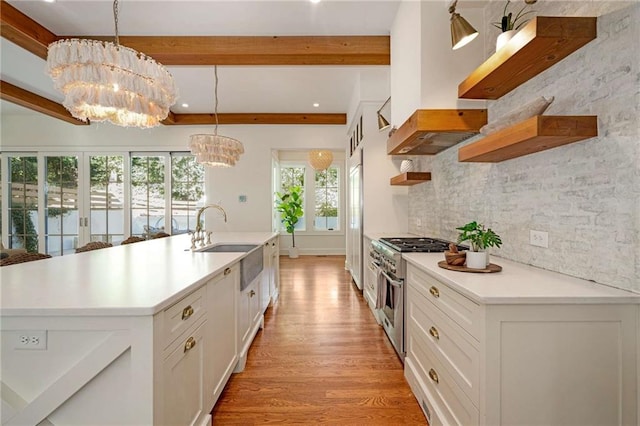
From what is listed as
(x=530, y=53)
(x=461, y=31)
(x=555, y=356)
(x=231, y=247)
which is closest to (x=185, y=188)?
(x=231, y=247)

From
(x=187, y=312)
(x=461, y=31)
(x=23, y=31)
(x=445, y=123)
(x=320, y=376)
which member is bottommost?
(x=320, y=376)

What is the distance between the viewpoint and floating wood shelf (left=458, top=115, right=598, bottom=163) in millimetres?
1311

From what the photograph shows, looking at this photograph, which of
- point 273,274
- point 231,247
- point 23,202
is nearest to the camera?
point 231,247

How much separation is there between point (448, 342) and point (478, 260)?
0.46 meters

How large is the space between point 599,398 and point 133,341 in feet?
5.95

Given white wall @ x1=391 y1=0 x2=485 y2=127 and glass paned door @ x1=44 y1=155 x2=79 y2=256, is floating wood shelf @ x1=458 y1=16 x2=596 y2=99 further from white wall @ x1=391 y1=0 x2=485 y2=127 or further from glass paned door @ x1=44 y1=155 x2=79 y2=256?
glass paned door @ x1=44 y1=155 x2=79 y2=256

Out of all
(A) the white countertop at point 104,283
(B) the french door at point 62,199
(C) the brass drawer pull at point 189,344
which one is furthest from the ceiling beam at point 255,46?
(B) the french door at point 62,199

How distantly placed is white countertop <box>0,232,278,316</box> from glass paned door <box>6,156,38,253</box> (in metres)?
5.76

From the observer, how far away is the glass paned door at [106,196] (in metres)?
6.13

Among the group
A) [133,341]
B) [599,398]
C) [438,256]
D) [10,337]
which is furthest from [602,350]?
[10,337]

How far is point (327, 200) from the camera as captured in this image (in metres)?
8.17

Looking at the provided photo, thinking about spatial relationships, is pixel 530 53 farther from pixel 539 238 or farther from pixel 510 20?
pixel 539 238

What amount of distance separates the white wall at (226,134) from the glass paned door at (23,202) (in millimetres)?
335

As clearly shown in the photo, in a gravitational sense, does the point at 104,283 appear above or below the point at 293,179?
below
